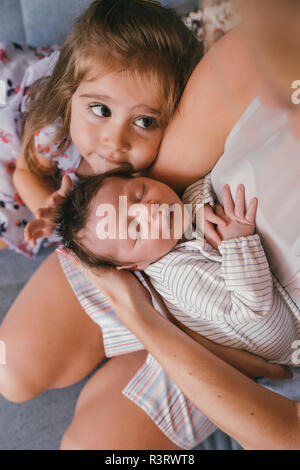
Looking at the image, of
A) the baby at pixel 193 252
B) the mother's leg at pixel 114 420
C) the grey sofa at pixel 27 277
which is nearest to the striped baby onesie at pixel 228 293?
the baby at pixel 193 252

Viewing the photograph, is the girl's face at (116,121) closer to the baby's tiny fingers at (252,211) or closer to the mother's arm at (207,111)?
the mother's arm at (207,111)

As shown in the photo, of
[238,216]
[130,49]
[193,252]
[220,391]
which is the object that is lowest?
[220,391]

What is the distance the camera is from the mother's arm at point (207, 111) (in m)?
0.51

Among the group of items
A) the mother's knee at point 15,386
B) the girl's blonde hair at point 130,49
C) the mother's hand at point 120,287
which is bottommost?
the mother's knee at point 15,386

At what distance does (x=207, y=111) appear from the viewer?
581 mm

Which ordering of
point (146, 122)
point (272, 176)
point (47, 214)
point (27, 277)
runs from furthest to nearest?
point (27, 277) < point (47, 214) < point (146, 122) < point (272, 176)

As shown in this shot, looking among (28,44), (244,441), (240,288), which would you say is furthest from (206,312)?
(28,44)

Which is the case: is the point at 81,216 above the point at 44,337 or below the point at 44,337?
above

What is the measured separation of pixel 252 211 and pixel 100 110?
12.6 inches

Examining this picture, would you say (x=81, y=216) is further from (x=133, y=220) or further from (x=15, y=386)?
(x=15, y=386)

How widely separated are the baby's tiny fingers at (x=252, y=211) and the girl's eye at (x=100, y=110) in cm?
29

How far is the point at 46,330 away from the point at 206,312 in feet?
1.31

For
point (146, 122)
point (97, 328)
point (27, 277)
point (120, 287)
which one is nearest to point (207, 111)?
point (146, 122)

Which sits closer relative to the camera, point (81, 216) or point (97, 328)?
point (81, 216)
